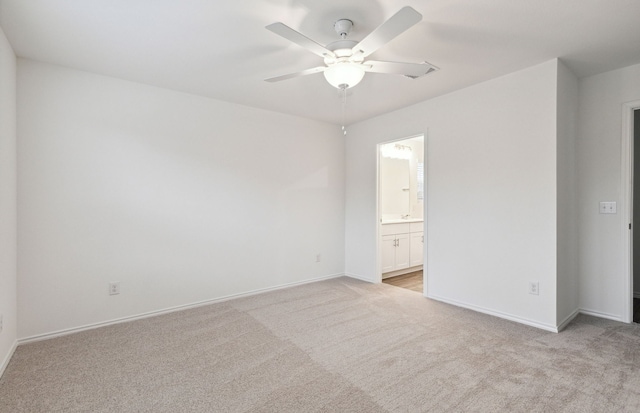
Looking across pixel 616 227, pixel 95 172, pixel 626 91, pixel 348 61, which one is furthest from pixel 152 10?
pixel 616 227

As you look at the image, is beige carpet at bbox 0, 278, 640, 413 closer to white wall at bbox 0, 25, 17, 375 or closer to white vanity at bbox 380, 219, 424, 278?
white wall at bbox 0, 25, 17, 375

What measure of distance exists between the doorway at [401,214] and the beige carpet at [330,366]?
1542 mm

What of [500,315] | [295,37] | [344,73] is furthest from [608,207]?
[295,37]

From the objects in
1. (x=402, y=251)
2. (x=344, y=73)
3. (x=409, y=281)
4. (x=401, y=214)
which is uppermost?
(x=344, y=73)

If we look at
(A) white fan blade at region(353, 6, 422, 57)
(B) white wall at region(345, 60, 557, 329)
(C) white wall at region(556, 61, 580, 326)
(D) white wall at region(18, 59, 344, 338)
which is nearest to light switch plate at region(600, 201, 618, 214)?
(C) white wall at region(556, 61, 580, 326)

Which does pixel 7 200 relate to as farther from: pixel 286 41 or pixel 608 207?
pixel 608 207

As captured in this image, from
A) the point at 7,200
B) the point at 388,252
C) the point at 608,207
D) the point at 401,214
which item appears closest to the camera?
the point at 7,200

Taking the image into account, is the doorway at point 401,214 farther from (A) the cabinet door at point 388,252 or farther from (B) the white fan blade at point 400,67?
(B) the white fan blade at point 400,67

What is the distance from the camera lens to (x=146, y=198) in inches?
124

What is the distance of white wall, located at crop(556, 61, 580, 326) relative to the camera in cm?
275

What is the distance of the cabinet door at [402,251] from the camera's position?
4891mm

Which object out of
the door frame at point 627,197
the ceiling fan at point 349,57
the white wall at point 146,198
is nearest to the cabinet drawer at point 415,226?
the white wall at point 146,198

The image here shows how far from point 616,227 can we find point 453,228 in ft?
4.67

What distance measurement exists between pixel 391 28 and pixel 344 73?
0.51m
